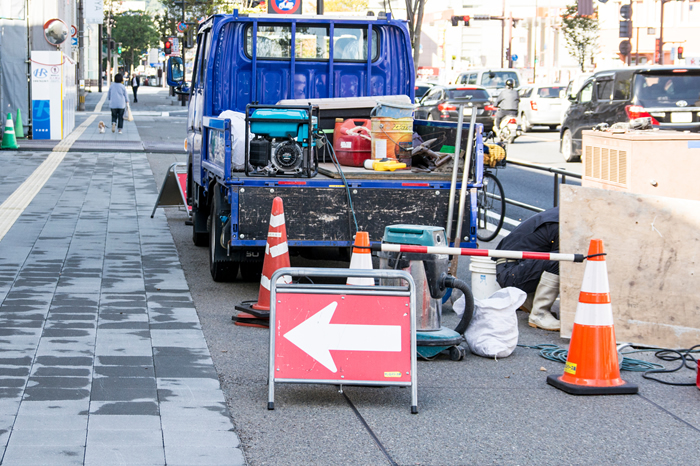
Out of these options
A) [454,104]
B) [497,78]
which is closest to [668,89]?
[454,104]

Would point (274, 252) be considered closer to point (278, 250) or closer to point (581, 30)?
point (278, 250)

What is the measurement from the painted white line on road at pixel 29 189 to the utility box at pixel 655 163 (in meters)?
6.71

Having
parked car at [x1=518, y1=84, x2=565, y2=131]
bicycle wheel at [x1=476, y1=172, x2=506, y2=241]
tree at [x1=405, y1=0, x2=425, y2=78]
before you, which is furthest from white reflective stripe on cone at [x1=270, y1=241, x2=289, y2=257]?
tree at [x1=405, y1=0, x2=425, y2=78]

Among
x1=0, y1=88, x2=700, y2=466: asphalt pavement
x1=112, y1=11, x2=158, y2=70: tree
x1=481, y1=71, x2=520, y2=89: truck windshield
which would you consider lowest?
x1=0, y1=88, x2=700, y2=466: asphalt pavement

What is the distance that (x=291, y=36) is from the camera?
31.3 ft

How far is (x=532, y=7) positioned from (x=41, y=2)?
248ft

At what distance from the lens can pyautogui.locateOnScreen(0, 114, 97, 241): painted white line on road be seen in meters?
12.4

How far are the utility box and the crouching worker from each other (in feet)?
3.15

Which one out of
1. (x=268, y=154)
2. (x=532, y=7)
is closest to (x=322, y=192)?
(x=268, y=154)

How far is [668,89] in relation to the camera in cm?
1864

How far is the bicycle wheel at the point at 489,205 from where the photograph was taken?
11719mm

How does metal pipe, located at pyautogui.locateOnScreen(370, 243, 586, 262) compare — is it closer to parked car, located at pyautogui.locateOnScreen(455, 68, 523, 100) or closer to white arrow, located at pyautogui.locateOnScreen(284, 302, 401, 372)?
white arrow, located at pyautogui.locateOnScreen(284, 302, 401, 372)

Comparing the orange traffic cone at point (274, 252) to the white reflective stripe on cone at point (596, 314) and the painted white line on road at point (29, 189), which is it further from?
the painted white line on road at point (29, 189)

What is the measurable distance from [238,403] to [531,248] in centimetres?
335
